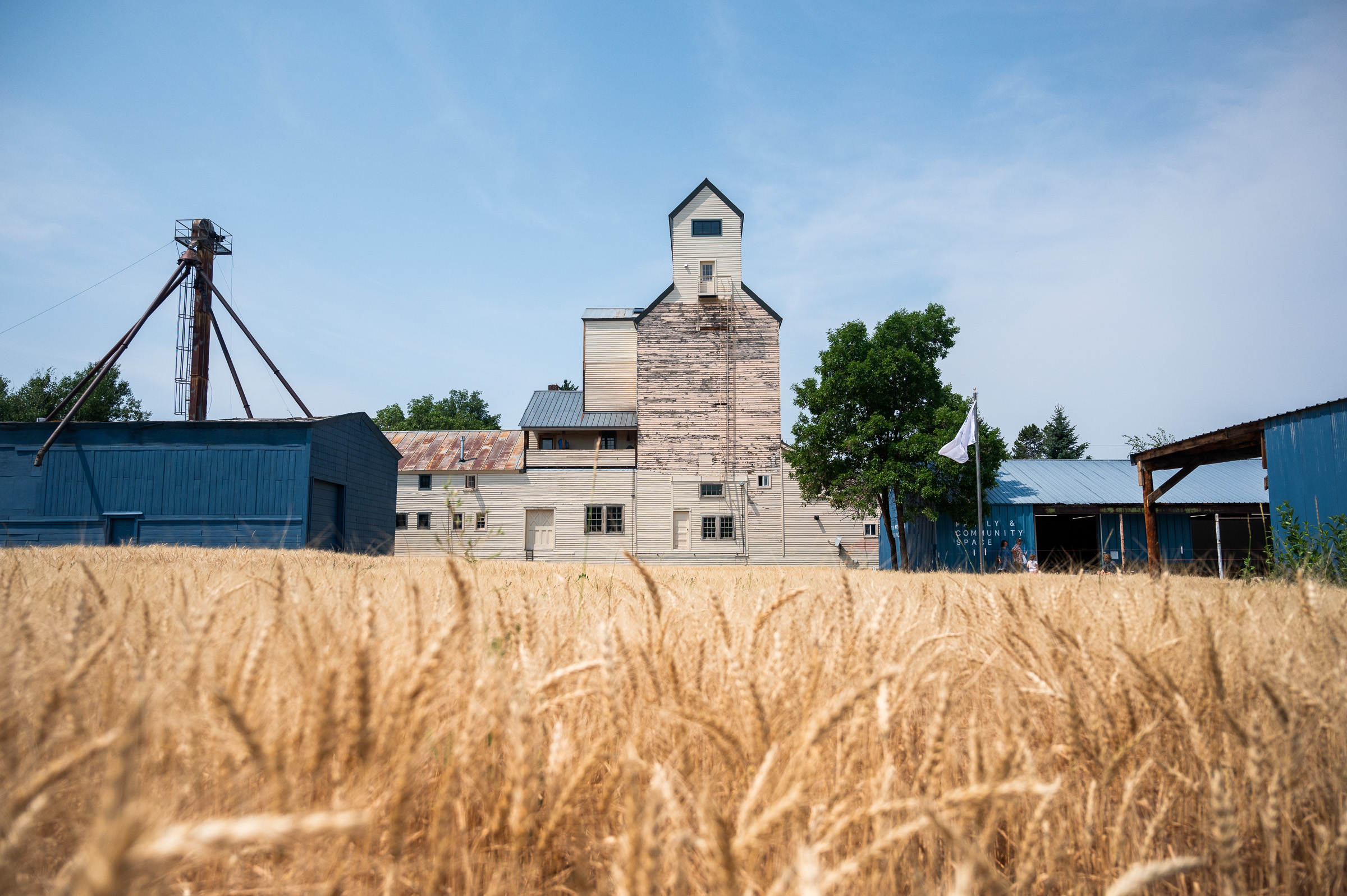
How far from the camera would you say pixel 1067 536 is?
30016 mm

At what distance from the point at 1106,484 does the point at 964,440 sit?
969cm

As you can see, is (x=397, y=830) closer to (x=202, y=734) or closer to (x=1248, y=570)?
(x=202, y=734)

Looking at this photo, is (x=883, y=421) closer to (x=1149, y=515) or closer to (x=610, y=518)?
(x=1149, y=515)

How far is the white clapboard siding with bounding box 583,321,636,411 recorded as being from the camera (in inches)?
1330

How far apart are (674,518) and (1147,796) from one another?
2918 cm

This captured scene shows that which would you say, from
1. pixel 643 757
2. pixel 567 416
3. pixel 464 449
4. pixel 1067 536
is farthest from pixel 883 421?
pixel 643 757

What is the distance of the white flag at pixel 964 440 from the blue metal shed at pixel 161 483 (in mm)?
18924

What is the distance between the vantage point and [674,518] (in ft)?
101

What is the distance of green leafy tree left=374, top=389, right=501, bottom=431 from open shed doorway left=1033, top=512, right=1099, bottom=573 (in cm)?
5062

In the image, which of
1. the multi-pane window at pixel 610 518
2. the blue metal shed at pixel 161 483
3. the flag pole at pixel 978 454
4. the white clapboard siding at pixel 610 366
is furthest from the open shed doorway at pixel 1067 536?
the blue metal shed at pixel 161 483

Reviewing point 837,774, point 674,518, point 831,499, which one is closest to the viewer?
point 837,774

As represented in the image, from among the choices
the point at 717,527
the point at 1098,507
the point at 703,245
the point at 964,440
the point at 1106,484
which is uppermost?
the point at 703,245

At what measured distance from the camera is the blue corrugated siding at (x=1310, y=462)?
34.4 feet

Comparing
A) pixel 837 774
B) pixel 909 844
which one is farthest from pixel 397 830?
pixel 909 844
